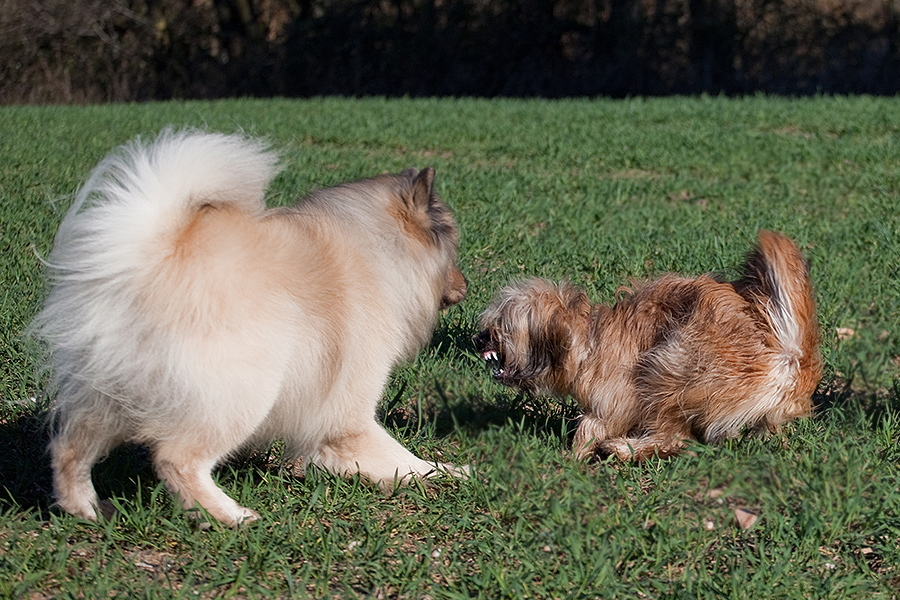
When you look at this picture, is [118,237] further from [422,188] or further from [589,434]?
[589,434]

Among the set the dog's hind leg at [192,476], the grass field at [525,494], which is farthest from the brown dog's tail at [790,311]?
the dog's hind leg at [192,476]

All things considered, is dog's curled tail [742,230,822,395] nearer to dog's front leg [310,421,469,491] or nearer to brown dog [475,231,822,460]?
brown dog [475,231,822,460]

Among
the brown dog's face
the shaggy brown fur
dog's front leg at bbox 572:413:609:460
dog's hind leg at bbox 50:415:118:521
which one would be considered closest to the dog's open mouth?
the brown dog's face

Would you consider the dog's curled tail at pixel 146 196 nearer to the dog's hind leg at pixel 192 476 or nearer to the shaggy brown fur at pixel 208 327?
the shaggy brown fur at pixel 208 327

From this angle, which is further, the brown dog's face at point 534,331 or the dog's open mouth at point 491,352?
the dog's open mouth at point 491,352

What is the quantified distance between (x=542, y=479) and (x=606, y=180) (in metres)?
6.55

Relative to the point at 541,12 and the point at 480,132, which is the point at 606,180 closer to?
the point at 480,132

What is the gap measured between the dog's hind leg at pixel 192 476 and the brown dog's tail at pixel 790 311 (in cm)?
218

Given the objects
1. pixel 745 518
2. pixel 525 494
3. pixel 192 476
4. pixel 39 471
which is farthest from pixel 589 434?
pixel 39 471

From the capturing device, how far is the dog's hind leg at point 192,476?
3070mm

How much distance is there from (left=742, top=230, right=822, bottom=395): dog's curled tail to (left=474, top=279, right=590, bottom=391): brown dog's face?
2.70 feet

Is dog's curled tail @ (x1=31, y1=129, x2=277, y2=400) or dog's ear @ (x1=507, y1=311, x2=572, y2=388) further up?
dog's curled tail @ (x1=31, y1=129, x2=277, y2=400)

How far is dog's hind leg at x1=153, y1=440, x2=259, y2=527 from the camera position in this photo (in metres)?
3.07

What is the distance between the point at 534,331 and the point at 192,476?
1.62 m
